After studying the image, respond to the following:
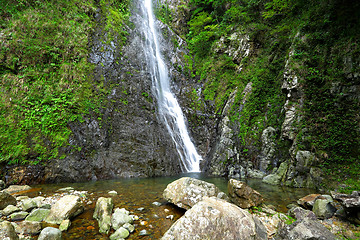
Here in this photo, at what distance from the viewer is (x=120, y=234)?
10.6 feet

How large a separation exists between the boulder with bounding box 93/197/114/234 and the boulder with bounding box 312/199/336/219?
16.4 feet

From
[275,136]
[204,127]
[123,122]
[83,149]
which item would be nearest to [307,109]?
[275,136]

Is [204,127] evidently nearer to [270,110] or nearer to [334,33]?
[270,110]

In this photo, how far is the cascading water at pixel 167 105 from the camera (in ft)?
40.6

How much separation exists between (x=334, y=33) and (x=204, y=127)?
9.68 m

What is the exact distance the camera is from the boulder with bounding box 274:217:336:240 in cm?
249

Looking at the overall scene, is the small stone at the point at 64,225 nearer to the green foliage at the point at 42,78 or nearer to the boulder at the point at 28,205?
the boulder at the point at 28,205

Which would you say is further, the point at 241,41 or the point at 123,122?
the point at 241,41

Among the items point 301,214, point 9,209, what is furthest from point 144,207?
point 301,214

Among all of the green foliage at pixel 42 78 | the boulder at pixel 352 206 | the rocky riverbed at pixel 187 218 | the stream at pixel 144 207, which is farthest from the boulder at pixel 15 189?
the boulder at pixel 352 206

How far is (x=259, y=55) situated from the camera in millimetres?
13406

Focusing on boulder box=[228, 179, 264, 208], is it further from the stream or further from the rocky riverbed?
the stream

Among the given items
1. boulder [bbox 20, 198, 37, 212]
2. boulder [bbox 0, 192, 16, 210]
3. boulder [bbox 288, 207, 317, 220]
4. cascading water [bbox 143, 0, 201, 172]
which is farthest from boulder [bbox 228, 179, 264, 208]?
cascading water [bbox 143, 0, 201, 172]

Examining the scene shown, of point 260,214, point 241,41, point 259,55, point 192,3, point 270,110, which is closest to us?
point 260,214
